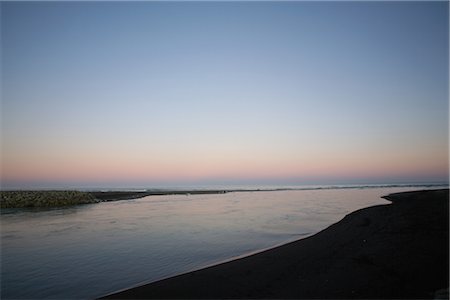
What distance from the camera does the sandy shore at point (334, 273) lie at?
325 inches

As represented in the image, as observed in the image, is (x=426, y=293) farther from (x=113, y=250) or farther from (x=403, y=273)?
(x=113, y=250)

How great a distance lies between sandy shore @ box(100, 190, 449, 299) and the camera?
826cm

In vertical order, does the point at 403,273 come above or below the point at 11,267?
above

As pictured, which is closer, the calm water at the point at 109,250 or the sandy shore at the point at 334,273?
the sandy shore at the point at 334,273

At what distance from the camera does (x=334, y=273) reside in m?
9.69

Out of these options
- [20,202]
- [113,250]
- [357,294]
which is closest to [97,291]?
→ [113,250]

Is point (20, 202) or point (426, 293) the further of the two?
point (20, 202)

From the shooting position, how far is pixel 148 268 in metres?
12.2

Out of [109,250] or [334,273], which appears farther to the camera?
[109,250]

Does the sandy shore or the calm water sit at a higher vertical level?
the sandy shore

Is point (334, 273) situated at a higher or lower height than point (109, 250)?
higher

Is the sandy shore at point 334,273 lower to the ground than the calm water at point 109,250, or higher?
higher

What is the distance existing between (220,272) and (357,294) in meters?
4.93

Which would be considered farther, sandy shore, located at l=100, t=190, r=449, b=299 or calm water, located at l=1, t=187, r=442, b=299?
calm water, located at l=1, t=187, r=442, b=299
